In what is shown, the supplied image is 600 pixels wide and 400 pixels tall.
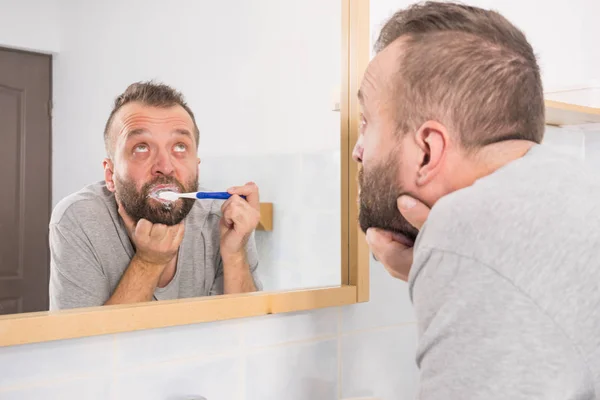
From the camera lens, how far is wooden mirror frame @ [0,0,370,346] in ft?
2.56

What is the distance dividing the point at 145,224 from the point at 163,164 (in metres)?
0.08

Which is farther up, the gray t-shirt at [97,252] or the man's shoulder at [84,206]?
the man's shoulder at [84,206]

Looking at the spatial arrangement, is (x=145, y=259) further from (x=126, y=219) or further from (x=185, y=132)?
(x=185, y=132)

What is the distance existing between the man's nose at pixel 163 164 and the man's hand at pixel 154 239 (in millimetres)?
68

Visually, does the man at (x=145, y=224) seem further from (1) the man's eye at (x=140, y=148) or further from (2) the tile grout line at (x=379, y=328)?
(2) the tile grout line at (x=379, y=328)

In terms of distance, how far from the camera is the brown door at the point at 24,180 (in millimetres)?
752

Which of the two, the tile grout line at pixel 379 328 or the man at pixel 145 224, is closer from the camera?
the man at pixel 145 224

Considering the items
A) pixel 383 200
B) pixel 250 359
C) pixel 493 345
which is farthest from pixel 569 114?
pixel 493 345

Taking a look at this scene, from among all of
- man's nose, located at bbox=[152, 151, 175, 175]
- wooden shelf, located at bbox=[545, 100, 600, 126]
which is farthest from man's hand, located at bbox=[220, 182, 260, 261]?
wooden shelf, located at bbox=[545, 100, 600, 126]

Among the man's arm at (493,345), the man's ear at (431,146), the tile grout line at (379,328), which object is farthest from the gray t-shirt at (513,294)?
the tile grout line at (379,328)

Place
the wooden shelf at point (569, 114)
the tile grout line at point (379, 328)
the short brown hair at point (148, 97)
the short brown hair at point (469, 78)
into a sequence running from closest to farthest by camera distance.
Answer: the short brown hair at point (469, 78) < the short brown hair at point (148, 97) < the tile grout line at point (379, 328) < the wooden shelf at point (569, 114)

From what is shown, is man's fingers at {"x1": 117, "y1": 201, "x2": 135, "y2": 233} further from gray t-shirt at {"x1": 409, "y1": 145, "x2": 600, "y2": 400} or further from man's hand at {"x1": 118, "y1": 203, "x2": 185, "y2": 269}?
gray t-shirt at {"x1": 409, "y1": 145, "x2": 600, "y2": 400}

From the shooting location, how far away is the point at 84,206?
0.82 metres

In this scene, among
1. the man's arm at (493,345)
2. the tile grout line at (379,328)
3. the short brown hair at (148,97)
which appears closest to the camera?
the man's arm at (493,345)
